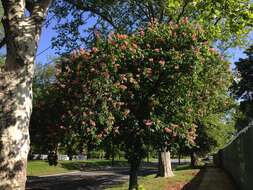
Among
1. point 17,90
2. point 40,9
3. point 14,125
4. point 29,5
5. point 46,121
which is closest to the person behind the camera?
point 14,125

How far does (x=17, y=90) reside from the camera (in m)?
7.71

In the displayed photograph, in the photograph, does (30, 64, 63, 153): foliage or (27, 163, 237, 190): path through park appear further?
(27, 163, 237, 190): path through park

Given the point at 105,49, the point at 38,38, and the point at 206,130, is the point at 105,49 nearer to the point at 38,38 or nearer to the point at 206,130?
the point at 38,38

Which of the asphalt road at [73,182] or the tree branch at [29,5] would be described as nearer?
the tree branch at [29,5]

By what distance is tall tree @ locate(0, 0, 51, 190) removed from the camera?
7.35 metres

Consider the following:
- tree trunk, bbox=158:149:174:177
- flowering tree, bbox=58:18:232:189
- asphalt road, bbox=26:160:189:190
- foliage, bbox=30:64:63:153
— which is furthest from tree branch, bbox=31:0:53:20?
tree trunk, bbox=158:149:174:177

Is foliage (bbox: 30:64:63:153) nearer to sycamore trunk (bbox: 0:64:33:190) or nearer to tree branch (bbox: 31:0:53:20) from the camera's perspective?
tree branch (bbox: 31:0:53:20)

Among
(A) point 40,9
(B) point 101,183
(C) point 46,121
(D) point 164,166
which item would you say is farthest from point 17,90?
(B) point 101,183

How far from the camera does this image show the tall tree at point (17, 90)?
7352 millimetres

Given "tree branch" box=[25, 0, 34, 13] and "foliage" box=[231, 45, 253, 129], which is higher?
"foliage" box=[231, 45, 253, 129]

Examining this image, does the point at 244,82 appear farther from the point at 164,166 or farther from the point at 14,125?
the point at 14,125

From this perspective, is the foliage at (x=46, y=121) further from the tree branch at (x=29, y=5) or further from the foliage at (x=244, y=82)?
the foliage at (x=244, y=82)

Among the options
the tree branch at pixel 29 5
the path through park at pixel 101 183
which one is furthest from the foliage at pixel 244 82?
the tree branch at pixel 29 5

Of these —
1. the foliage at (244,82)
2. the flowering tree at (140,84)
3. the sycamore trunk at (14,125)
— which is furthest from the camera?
the foliage at (244,82)
